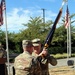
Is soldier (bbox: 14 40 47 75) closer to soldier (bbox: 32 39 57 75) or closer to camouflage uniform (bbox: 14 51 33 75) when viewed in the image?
camouflage uniform (bbox: 14 51 33 75)

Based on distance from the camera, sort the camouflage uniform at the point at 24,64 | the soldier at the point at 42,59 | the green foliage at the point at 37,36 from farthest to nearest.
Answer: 1. the green foliage at the point at 37,36
2. the soldier at the point at 42,59
3. the camouflage uniform at the point at 24,64

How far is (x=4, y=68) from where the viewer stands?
7961 millimetres

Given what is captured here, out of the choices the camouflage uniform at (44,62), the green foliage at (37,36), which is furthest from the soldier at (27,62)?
the green foliage at (37,36)

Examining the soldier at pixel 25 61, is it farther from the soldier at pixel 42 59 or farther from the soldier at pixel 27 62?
the soldier at pixel 42 59

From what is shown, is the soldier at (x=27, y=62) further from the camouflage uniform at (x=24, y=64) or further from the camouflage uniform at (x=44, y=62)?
the camouflage uniform at (x=44, y=62)

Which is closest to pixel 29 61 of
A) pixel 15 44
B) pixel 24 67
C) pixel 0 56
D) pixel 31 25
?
pixel 24 67

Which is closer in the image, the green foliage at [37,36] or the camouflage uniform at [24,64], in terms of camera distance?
the camouflage uniform at [24,64]

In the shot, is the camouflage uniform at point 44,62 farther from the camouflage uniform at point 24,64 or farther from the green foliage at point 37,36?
the green foliage at point 37,36

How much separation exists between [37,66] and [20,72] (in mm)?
268

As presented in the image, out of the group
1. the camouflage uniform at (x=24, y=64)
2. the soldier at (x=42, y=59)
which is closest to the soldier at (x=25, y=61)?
the camouflage uniform at (x=24, y=64)

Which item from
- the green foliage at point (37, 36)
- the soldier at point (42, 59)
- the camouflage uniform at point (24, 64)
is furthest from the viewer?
the green foliage at point (37, 36)

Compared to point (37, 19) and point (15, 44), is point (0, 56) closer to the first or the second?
point (15, 44)

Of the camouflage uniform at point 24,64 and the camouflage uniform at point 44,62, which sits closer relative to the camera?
the camouflage uniform at point 24,64

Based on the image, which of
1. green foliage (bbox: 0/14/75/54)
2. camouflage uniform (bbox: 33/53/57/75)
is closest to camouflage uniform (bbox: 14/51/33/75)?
camouflage uniform (bbox: 33/53/57/75)
